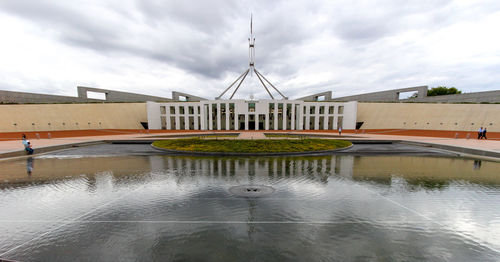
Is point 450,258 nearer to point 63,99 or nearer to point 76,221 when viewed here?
point 76,221

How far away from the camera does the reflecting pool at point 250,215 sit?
355cm

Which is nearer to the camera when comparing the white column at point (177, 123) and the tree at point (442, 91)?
the white column at point (177, 123)

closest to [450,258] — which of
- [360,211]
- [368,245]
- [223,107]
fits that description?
[368,245]

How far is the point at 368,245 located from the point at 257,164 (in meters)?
7.10

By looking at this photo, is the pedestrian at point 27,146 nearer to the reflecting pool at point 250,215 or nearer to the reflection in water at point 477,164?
the reflecting pool at point 250,215

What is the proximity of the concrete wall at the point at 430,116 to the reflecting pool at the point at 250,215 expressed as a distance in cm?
3523

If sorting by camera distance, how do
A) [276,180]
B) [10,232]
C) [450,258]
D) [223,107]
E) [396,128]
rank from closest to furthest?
[450,258]
[10,232]
[276,180]
[396,128]
[223,107]

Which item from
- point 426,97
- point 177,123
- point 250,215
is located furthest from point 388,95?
point 250,215

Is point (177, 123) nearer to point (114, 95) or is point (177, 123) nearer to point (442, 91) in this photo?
point (114, 95)

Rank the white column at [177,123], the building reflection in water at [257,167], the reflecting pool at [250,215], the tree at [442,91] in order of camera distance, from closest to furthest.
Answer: the reflecting pool at [250,215], the building reflection in water at [257,167], the white column at [177,123], the tree at [442,91]

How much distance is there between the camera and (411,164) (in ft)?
34.6

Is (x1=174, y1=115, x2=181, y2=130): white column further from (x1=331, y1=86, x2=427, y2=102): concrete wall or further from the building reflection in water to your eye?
(x1=331, y1=86, x2=427, y2=102): concrete wall

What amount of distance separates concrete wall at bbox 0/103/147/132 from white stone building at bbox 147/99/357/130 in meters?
5.25

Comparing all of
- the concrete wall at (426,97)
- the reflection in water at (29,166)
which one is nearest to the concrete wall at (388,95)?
the concrete wall at (426,97)
